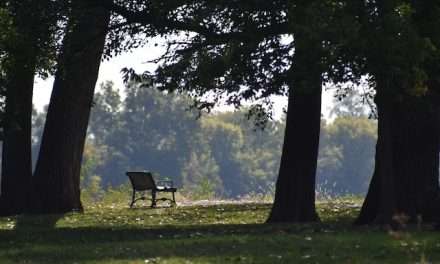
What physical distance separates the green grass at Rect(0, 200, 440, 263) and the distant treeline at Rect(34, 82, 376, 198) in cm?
12646

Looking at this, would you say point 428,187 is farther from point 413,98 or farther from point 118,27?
point 118,27

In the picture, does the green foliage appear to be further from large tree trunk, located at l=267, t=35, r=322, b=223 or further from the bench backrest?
large tree trunk, located at l=267, t=35, r=322, b=223

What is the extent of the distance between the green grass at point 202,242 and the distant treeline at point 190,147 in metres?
126

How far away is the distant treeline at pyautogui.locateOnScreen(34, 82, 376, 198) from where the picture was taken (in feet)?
516

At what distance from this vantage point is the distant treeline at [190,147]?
157 meters

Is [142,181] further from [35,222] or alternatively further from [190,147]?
[190,147]

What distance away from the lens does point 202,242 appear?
18062 mm

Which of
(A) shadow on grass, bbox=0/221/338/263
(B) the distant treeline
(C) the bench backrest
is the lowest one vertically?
(A) shadow on grass, bbox=0/221/338/263

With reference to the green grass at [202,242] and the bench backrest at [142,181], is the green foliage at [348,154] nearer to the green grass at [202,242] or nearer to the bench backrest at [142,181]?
the bench backrest at [142,181]

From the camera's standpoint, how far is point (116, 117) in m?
166

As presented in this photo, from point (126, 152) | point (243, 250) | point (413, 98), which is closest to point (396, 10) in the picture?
point (413, 98)

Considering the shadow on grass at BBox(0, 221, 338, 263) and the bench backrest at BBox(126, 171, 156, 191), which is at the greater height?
the bench backrest at BBox(126, 171, 156, 191)

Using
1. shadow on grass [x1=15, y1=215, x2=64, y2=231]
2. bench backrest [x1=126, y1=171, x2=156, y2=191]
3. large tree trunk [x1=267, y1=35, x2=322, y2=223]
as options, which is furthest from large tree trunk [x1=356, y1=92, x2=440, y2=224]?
bench backrest [x1=126, y1=171, x2=156, y2=191]

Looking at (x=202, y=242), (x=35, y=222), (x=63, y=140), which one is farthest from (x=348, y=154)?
(x=202, y=242)
